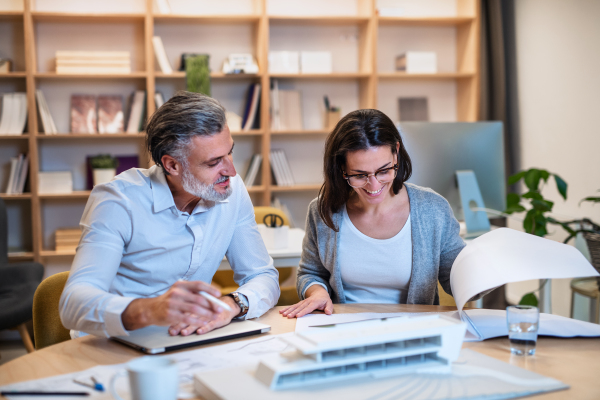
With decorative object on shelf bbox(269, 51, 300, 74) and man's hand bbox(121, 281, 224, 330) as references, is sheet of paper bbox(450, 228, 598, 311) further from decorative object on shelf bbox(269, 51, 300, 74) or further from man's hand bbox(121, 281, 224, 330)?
decorative object on shelf bbox(269, 51, 300, 74)

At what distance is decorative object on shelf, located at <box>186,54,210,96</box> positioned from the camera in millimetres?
3746

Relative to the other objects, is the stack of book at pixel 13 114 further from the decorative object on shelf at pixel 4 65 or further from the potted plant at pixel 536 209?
the potted plant at pixel 536 209

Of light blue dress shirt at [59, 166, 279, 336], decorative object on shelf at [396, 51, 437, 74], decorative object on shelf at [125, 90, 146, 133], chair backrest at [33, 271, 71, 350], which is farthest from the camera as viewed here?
decorative object on shelf at [396, 51, 437, 74]

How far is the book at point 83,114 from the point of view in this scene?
386 centimetres

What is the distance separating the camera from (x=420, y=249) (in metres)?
1.63

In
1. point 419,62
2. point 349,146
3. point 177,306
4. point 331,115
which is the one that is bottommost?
point 177,306

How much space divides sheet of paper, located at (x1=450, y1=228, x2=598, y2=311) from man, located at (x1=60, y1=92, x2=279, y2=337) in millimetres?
521

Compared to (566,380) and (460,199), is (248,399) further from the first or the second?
(460,199)

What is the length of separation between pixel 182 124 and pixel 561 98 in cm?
274

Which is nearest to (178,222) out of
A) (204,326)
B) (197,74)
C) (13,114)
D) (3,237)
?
(204,326)

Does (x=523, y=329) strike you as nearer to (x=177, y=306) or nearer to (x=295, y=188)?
(x=177, y=306)

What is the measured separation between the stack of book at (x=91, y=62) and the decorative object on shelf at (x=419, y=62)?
2.05m

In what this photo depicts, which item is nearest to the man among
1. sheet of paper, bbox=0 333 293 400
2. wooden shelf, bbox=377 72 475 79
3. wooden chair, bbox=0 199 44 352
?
sheet of paper, bbox=0 333 293 400

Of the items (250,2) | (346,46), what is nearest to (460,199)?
(346,46)
